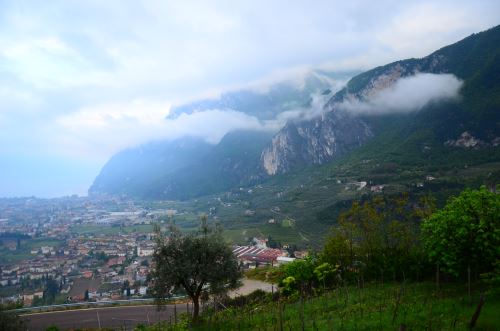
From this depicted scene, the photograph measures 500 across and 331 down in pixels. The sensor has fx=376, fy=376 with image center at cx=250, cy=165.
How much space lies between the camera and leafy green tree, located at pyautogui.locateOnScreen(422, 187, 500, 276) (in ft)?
47.9

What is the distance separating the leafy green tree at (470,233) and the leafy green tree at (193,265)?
1040cm

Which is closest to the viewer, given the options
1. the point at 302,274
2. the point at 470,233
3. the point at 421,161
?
the point at 470,233

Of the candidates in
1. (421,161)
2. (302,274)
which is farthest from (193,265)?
(421,161)

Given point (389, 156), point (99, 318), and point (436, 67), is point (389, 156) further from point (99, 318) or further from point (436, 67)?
point (99, 318)

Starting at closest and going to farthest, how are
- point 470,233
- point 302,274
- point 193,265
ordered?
point 470,233 < point 193,265 < point 302,274

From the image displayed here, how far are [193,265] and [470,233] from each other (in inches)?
505

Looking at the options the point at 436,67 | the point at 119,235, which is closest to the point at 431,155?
the point at 436,67

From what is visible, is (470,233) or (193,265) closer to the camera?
(470,233)

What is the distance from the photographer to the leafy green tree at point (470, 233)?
14.6 metres

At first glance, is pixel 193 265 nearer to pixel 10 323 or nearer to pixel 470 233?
pixel 10 323

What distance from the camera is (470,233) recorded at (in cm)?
1499

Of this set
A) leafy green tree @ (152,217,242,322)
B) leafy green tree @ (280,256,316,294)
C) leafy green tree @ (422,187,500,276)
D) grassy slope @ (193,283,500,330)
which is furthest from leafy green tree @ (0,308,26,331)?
leafy green tree @ (422,187,500,276)

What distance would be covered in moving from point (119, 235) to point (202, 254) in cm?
11388

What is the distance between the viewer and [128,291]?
2060 inches
